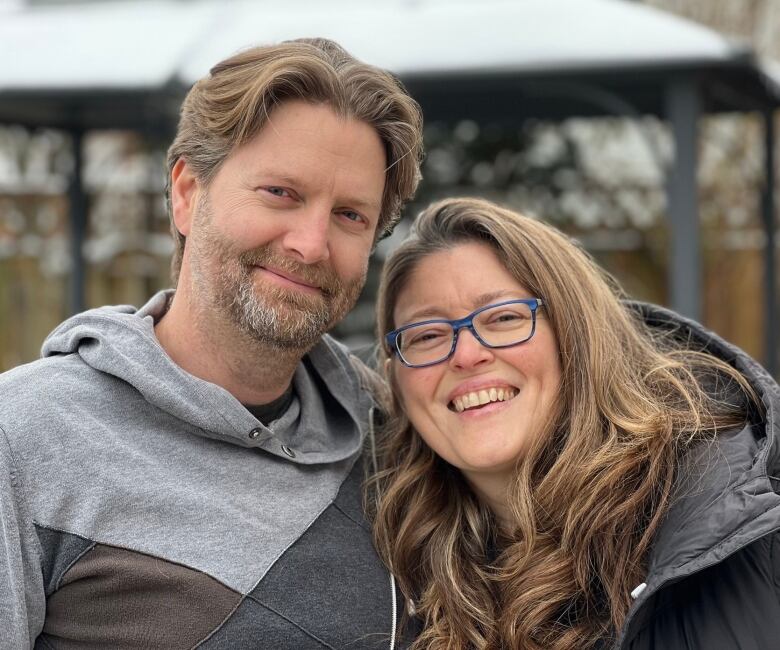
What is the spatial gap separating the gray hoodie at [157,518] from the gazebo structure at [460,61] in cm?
320

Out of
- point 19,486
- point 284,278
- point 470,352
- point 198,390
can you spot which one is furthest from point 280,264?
point 19,486

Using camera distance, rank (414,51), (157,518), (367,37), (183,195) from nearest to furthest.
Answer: (157,518)
(183,195)
(414,51)
(367,37)

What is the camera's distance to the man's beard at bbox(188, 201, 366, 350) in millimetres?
2312

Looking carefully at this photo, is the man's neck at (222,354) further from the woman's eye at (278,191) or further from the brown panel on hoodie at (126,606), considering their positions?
the brown panel on hoodie at (126,606)

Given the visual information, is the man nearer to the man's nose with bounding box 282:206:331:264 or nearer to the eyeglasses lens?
the man's nose with bounding box 282:206:331:264

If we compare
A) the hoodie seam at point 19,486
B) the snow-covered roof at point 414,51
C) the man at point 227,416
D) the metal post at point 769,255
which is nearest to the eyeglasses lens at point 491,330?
the man at point 227,416

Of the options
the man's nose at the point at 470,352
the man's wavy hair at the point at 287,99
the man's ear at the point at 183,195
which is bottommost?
the man's nose at the point at 470,352

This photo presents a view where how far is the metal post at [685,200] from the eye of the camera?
517cm

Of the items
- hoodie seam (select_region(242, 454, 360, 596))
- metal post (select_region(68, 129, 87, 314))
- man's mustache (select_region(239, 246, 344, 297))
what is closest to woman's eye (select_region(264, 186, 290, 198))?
man's mustache (select_region(239, 246, 344, 297))

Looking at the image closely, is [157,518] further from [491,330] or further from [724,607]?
[724,607]

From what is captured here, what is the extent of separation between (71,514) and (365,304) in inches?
235

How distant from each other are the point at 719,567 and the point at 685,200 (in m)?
3.46

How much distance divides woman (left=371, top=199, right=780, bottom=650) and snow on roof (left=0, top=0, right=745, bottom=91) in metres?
2.76

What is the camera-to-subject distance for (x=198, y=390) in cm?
230
